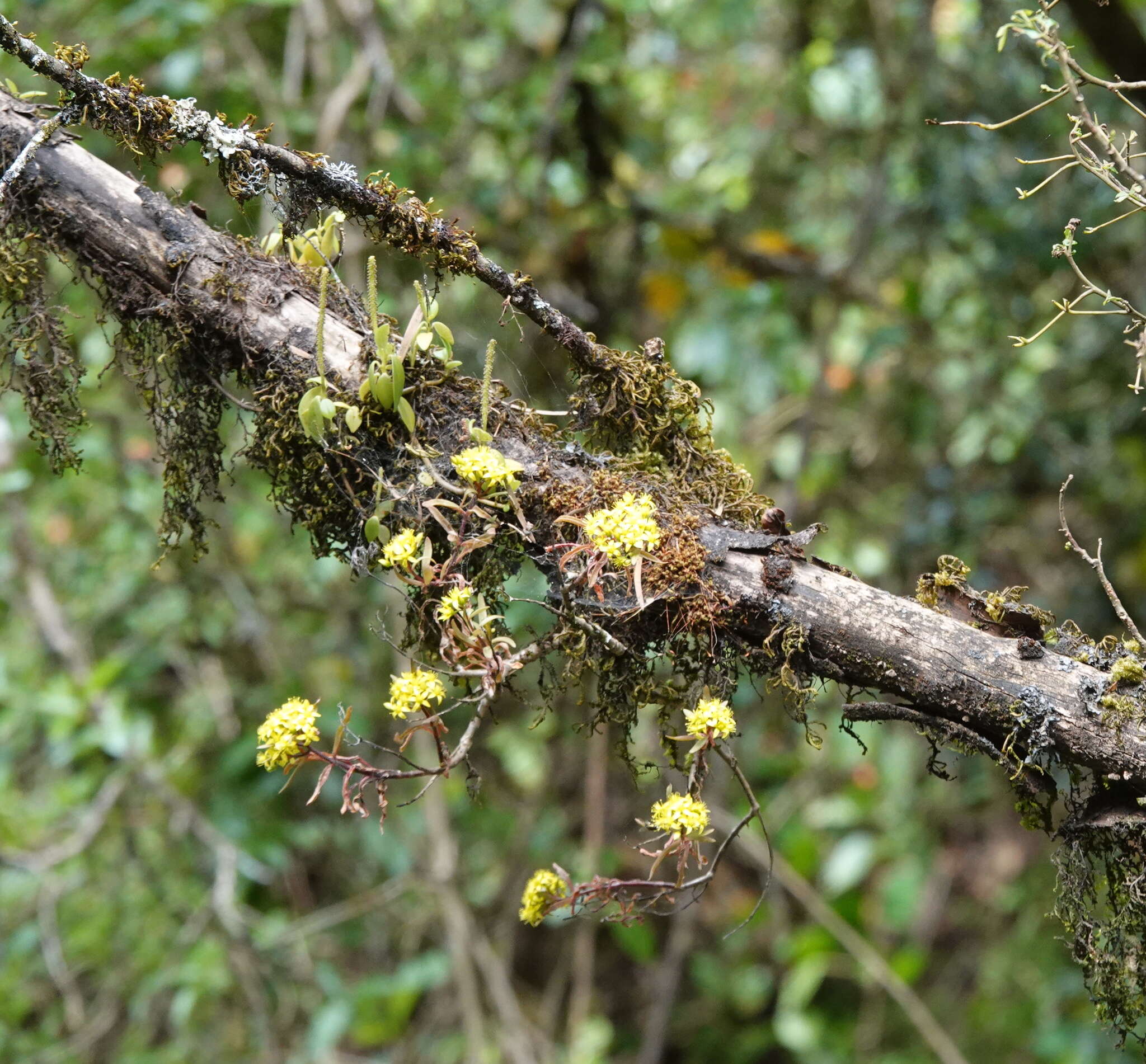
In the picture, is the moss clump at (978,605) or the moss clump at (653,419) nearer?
the moss clump at (978,605)

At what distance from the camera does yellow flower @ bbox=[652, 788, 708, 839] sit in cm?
106

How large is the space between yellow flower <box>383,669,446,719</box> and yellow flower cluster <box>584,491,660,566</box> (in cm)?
22

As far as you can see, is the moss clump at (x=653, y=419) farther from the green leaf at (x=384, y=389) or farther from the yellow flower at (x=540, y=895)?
the yellow flower at (x=540, y=895)

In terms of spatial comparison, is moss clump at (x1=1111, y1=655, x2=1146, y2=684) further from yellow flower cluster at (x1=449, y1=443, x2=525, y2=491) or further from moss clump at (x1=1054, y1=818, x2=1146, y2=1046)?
yellow flower cluster at (x1=449, y1=443, x2=525, y2=491)

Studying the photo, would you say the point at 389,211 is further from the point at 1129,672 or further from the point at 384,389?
the point at 1129,672

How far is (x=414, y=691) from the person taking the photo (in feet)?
3.50

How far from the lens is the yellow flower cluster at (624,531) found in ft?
3.45

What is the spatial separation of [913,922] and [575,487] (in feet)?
11.4

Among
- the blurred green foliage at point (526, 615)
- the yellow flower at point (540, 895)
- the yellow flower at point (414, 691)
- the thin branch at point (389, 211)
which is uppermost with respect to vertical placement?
the thin branch at point (389, 211)

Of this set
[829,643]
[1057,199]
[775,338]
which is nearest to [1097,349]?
[1057,199]

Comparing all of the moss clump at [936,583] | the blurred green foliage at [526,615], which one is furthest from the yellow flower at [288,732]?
the blurred green foliage at [526,615]

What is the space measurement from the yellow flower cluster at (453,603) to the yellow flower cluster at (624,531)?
0.46ft

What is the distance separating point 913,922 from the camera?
4.00m

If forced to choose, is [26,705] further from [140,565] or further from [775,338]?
[775,338]
